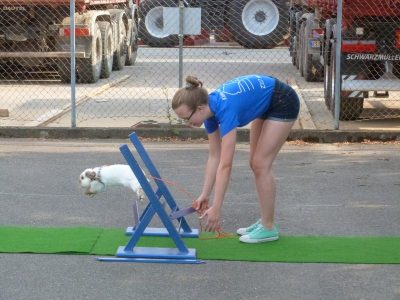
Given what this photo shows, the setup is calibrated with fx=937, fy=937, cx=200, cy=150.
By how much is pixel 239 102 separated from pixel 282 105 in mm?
395

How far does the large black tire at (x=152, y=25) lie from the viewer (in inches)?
1135

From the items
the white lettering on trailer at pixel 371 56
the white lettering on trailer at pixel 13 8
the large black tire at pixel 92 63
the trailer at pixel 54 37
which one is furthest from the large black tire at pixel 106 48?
the white lettering on trailer at pixel 371 56

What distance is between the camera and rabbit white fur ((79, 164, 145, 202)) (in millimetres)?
6762

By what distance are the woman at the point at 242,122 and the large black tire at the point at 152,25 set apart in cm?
2229

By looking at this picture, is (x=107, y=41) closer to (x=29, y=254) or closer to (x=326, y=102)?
(x=326, y=102)

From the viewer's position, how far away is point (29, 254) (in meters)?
6.48

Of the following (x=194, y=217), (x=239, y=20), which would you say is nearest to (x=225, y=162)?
(x=194, y=217)

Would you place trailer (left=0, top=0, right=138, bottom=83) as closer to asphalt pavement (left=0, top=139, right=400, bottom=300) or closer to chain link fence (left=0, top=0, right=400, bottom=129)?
chain link fence (left=0, top=0, right=400, bottom=129)

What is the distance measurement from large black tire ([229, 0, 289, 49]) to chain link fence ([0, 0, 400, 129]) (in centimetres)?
103

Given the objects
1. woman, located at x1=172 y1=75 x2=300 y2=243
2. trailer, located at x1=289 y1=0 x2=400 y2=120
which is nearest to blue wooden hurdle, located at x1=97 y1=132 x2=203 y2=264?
woman, located at x1=172 y1=75 x2=300 y2=243

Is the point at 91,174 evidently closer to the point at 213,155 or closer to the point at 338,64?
the point at 213,155

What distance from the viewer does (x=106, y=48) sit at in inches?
728

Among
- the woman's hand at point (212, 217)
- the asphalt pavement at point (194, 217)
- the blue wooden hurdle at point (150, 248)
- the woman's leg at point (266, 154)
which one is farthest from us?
the woman's leg at point (266, 154)

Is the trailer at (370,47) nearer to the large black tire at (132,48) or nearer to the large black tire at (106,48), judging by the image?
the large black tire at (106,48)
